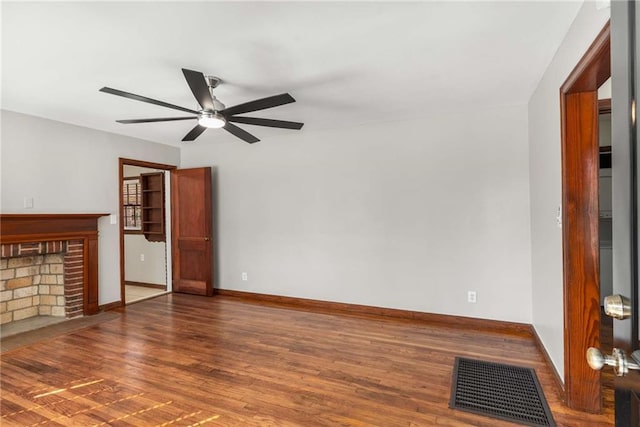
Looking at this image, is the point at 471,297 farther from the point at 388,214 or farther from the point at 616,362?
the point at 616,362

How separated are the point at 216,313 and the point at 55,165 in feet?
8.45

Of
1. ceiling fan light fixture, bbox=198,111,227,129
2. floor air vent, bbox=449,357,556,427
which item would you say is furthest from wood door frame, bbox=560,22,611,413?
ceiling fan light fixture, bbox=198,111,227,129

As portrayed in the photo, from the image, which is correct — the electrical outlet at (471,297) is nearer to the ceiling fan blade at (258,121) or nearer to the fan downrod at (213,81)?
the ceiling fan blade at (258,121)

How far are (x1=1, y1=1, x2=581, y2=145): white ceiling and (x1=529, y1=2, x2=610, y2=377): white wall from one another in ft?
0.45

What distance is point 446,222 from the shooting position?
3814 millimetres

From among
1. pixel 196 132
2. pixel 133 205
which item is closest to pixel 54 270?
pixel 133 205

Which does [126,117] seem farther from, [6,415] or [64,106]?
[6,415]

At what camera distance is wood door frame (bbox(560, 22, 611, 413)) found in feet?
→ 6.81

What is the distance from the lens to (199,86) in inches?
86.4

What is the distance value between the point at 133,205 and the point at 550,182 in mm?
6358

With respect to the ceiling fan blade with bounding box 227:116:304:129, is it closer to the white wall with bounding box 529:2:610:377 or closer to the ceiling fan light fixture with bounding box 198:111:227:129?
the ceiling fan light fixture with bounding box 198:111:227:129

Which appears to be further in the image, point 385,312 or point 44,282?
point 44,282

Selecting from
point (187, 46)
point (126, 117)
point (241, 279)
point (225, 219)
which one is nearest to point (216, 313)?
point (241, 279)

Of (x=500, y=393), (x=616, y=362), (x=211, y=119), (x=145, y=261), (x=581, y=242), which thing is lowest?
(x=500, y=393)
